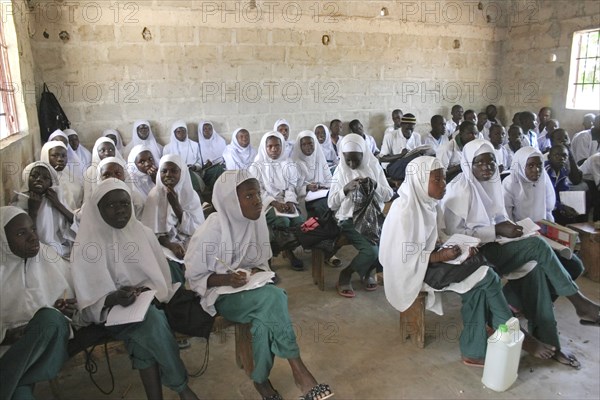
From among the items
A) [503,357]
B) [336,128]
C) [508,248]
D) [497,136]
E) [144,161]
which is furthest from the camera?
[336,128]

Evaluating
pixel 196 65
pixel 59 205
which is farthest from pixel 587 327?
pixel 196 65

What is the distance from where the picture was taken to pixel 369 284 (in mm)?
4215

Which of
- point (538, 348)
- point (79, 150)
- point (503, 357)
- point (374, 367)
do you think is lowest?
point (374, 367)

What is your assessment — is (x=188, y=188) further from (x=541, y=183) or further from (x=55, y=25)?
(x=55, y=25)

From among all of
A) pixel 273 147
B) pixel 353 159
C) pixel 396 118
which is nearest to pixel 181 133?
pixel 273 147

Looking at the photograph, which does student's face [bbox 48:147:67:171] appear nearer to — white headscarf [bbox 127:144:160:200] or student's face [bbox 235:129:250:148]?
white headscarf [bbox 127:144:160:200]

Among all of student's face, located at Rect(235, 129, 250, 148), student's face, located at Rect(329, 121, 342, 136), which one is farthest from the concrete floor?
student's face, located at Rect(329, 121, 342, 136)

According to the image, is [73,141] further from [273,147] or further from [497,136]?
[497,136]

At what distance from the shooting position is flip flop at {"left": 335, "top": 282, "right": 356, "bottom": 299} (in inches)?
160

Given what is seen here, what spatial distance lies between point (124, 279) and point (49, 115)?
12.9 ft

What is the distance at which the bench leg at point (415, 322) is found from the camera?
126 inches

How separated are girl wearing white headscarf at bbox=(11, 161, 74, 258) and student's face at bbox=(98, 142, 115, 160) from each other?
1.48 m

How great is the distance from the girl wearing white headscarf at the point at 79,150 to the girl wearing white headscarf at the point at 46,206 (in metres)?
2.16

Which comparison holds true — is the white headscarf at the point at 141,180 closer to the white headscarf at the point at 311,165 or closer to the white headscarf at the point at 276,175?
the white headscarf at the point at 276,175
